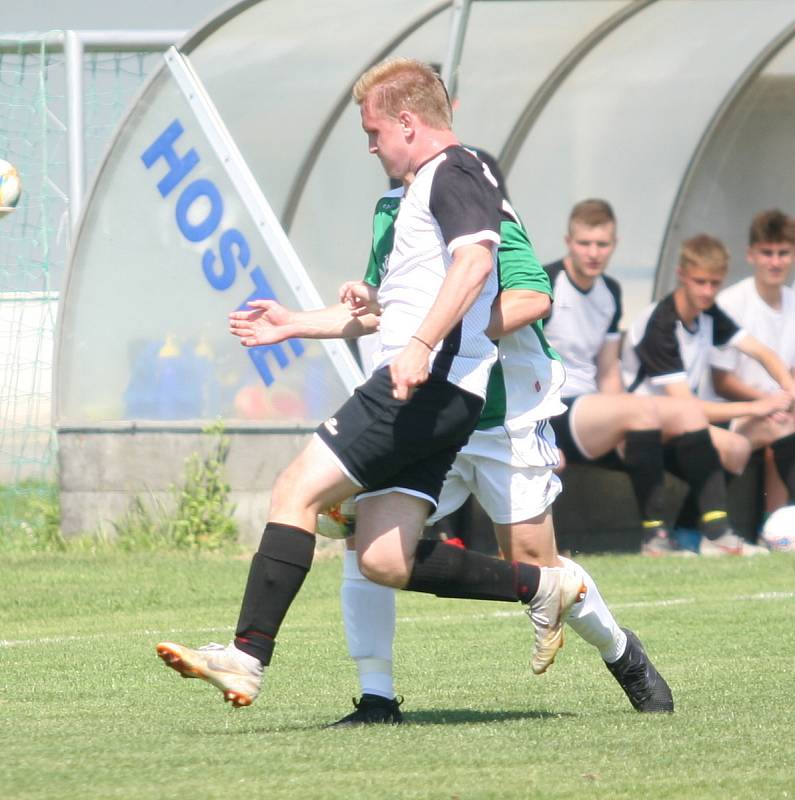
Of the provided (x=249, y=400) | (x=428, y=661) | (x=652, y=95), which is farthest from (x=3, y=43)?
(x=428, y=661)

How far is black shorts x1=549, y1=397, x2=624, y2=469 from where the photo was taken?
1074 centimetres

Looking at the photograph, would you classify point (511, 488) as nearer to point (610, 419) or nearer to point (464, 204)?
point (464, 204)

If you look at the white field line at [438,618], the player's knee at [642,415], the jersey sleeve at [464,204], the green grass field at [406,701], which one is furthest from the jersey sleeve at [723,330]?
the jersey sleeve at [464,204]

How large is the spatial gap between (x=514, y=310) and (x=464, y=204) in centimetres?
45

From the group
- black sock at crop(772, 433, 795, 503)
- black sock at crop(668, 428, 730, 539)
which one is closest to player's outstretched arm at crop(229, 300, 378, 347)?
black sock at crop(668, 428, 730, 539)

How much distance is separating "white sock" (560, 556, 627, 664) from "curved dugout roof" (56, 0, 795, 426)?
5555 millimetres

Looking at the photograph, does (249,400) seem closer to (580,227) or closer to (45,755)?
(580,227)

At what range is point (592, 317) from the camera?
11.1 m

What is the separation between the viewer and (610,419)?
10.7 meters

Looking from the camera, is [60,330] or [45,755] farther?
[60,330]

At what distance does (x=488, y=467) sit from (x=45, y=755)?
1562 millimetres

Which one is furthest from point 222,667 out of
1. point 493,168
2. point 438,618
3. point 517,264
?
point 438,618

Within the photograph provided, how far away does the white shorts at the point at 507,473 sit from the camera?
17.7ft

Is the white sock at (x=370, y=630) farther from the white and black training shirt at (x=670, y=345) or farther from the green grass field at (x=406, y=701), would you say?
the white and black training shirt at (x=670, y=345)
